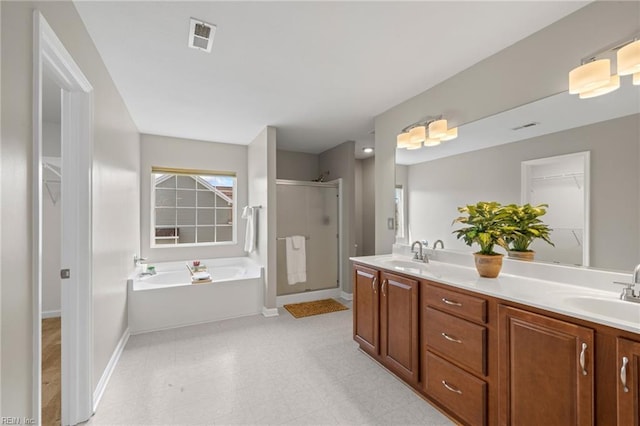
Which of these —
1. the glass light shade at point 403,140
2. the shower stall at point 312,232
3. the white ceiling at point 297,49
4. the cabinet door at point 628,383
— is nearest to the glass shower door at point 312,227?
the shower stall at point 312,232

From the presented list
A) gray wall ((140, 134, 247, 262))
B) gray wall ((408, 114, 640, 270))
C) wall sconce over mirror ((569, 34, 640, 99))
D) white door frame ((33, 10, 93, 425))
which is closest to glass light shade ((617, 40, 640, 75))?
wall sconce over mirror ((569, 34, 640, 99))

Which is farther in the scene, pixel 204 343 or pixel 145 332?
pixel 145 332

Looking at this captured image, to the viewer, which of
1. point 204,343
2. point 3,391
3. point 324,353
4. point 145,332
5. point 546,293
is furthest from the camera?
point 145,332

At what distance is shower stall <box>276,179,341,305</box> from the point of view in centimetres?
414

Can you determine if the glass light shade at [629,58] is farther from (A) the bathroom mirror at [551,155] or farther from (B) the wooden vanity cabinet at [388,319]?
(B) the wooden vanity cabinet at [388,319]

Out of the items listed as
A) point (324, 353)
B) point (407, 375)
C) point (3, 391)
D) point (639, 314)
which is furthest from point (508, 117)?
point (3, 391)

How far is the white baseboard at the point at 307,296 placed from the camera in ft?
13.3

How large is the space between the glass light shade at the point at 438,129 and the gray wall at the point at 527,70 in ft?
0.31

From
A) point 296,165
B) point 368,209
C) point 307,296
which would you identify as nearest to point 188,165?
point 296,165

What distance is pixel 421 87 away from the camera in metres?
2.50

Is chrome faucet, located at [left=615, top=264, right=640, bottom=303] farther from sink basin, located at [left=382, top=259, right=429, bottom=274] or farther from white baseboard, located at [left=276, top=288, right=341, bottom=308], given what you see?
white baseboard, located at [left=276, top=288, right=341, bottom=308]

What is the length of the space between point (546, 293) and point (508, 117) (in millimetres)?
1240

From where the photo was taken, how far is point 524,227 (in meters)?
1.87

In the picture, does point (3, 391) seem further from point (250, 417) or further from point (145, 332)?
point (145, 332)
